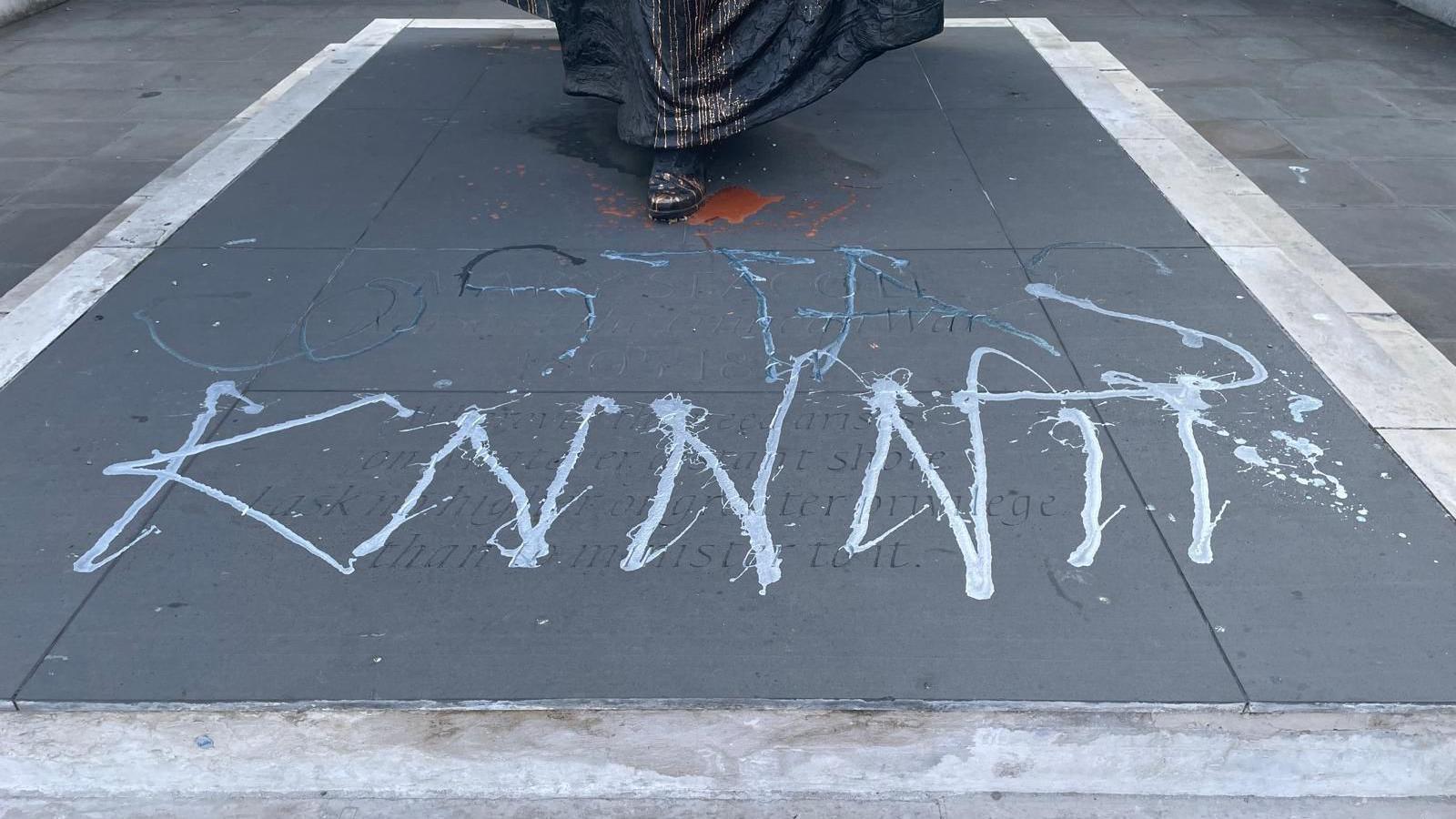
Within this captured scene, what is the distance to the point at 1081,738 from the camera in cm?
217

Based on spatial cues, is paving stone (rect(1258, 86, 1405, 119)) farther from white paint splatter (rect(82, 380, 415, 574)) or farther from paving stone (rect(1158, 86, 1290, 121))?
white paint splatter (rect(82, 380, 415, 574))

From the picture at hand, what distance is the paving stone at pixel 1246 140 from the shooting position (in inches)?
205

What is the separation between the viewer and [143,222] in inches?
163

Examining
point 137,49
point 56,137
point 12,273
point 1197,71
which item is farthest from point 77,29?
point 1197,71

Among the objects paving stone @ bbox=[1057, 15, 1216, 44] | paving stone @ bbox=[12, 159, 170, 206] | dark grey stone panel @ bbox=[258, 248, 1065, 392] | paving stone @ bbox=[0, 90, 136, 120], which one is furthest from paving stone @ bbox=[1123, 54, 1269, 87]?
paving stone @ bbox=[0, 90, 136, 120]

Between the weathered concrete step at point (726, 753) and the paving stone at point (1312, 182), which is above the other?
the paving stone at point (1312, 182)

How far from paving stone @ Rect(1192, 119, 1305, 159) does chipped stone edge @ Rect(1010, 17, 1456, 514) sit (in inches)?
8.5

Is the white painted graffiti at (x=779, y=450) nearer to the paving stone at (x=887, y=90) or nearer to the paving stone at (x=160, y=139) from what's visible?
the paving stone at (x=887, y=90)

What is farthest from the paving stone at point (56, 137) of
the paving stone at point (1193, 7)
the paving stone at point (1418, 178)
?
the paving stone at point (1193, 7)

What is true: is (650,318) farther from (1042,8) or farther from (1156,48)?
(1042,8)

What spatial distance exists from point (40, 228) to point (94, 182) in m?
0.55

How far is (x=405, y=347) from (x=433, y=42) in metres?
3.64

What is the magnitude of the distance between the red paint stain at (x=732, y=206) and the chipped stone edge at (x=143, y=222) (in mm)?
1885

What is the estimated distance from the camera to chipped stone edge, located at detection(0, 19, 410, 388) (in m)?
3.48
